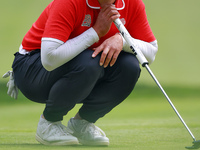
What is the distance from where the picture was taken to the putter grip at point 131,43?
1828 millimetres

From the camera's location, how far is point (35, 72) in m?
1.98

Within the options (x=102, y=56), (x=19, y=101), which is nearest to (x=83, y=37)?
(x=102, y=56)

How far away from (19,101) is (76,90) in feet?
6.42

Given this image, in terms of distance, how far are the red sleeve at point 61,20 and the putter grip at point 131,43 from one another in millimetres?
191

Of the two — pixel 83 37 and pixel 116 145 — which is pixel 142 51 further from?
pixel 116 145

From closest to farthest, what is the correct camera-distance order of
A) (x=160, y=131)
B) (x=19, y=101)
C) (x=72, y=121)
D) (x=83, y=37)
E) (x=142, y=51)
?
(x=83, y=37), (x=142, y=51), (x=72, y=121), (x=160, y=131), (x=19, y=101)

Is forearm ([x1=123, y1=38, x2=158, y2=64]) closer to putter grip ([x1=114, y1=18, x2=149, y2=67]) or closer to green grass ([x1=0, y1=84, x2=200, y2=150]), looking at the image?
putter grip ([x1=114, y1=18, x2=149, y2=67])

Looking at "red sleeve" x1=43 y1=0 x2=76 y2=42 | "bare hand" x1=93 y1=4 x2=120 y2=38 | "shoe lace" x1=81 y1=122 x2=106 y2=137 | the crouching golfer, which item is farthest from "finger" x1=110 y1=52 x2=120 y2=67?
"shoe lace" x1=81 y1=122 x2=106 y2=137

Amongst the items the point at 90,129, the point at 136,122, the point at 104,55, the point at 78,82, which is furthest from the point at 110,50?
the point at 136,122

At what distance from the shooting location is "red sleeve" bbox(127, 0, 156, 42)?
198cm

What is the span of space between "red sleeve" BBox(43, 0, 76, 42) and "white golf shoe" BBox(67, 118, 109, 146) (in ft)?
1.56

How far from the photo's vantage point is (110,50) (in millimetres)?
1855

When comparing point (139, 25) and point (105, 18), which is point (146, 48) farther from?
point (105, 18)

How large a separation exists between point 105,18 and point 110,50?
0.14 meters
